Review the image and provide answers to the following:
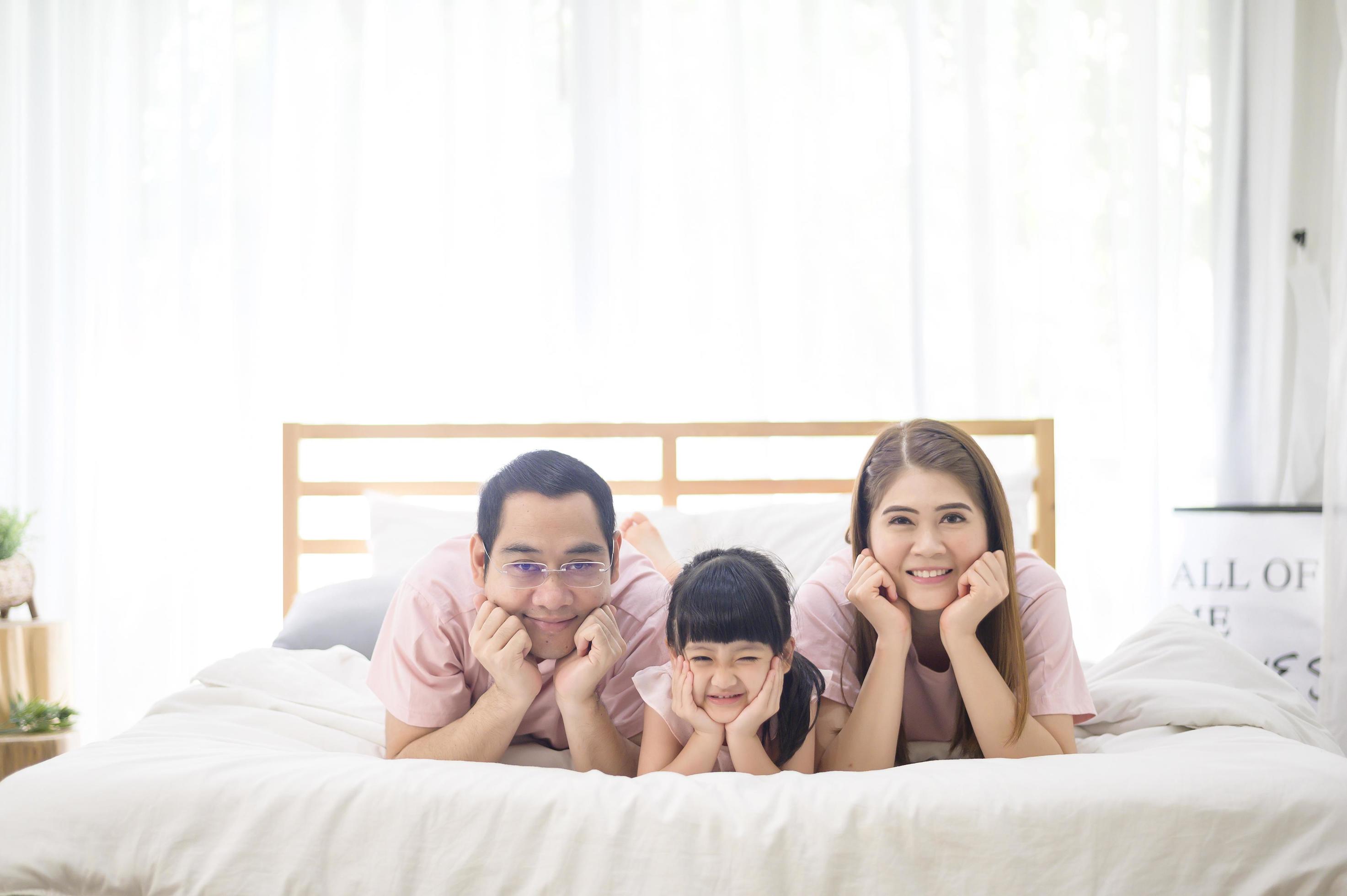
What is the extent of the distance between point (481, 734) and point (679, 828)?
0.36m

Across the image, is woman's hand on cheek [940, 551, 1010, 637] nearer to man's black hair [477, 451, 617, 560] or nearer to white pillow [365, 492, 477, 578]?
man's black hair [477, 451, 617, 560]

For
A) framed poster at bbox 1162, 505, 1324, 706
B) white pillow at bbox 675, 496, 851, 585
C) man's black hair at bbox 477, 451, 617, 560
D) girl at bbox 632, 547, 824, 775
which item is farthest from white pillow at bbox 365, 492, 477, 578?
framed poster at bbox 1162, 505, 1324, 706

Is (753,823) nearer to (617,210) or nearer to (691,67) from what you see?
(617,210)

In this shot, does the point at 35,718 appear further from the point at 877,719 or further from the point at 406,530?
the point at 877,719

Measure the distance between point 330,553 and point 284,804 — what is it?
68.8 inches

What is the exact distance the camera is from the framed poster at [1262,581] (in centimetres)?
250

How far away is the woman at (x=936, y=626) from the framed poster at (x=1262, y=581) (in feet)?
4.56

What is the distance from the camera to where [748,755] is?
1207 millimetres

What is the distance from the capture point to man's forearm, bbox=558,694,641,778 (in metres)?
1.26

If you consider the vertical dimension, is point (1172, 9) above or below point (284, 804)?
above

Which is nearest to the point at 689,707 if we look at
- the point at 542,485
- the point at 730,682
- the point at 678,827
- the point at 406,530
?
the point at 730,682

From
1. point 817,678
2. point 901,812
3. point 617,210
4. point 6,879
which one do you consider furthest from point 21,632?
point 901,812

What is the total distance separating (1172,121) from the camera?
113 inches

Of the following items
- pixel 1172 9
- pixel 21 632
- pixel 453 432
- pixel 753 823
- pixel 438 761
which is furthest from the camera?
pixel 1172 9
